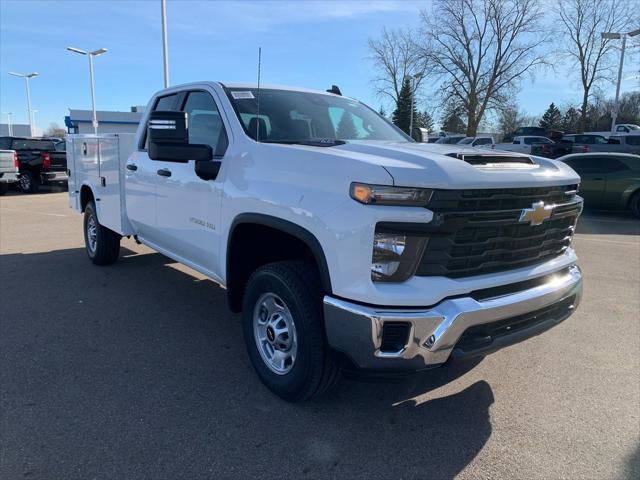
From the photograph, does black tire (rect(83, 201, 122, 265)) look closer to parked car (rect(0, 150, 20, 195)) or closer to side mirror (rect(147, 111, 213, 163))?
side mirror (rect(147, 111, 213, 163))

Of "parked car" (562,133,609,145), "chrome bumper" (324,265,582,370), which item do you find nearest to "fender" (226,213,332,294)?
"chrome bumper" (324,265,582,370)

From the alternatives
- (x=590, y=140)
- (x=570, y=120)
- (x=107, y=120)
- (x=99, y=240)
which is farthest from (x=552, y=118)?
(x=99, y=240)

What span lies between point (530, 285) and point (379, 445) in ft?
4.17

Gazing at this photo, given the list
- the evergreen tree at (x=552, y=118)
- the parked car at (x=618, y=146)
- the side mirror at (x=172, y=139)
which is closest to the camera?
the side mirror at (x=172, y=139)

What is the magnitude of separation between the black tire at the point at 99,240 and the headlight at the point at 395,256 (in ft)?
15.7

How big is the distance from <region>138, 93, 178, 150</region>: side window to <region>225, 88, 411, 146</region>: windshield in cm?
97

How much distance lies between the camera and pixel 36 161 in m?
16.6

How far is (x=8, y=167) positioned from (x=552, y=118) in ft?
216

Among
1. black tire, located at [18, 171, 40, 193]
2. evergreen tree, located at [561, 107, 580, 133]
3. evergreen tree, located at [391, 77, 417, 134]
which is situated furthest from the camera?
evergreen tree, located at [561, 107, 580, 133]

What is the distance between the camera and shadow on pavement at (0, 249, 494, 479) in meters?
2.61

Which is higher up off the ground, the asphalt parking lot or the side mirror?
the side mirror

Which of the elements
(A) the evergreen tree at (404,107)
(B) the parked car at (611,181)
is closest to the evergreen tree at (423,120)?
(A) the evergreen tree at (404,107)

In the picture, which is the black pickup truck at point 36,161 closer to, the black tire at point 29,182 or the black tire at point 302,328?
the black tire at point 29,182

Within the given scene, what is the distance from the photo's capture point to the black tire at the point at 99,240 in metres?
6.28
